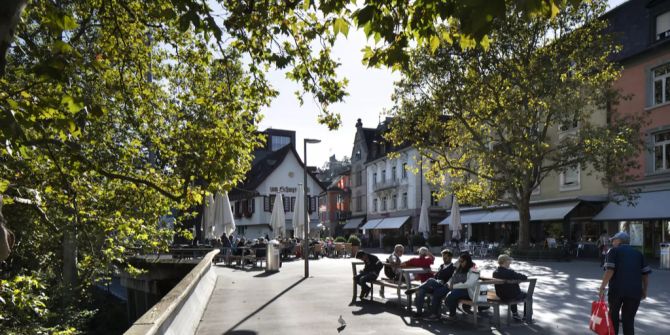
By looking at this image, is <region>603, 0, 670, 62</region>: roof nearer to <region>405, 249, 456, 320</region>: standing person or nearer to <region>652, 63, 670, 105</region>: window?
<region>652, 63, 670, 105</region>: window

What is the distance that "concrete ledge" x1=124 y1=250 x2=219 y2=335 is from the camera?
5.24 meters

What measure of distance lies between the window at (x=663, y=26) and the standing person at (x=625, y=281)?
22674 millimetres

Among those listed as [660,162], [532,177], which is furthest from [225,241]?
[660,162]

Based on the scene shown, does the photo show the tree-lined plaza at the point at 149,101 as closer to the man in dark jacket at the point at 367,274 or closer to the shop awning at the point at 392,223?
→ the man in dark jacket at the point at 367,274

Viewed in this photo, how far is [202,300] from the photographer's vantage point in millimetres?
11609

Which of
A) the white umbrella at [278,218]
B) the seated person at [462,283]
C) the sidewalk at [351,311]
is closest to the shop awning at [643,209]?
the sidewalk at [351,311]

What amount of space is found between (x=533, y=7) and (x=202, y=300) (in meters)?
10.1

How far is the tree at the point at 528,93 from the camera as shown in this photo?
2262 centimetres

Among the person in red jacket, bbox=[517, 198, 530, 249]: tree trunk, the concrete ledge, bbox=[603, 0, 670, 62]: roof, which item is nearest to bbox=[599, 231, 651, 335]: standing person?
the person in red jacket

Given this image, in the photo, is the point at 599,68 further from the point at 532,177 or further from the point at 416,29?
the point at 416,29

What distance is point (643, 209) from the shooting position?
84.0ft

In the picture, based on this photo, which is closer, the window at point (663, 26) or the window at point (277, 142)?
the window at point (663, 26)

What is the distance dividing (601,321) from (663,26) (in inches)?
947

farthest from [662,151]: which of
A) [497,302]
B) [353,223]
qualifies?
[353,223]
